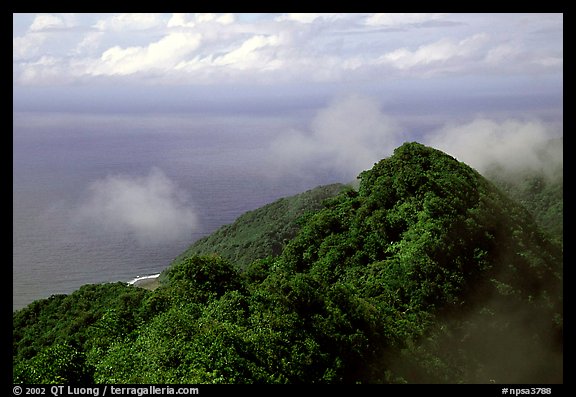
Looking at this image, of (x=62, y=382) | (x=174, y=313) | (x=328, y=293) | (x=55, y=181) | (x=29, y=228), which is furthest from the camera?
(x=55, y=181)

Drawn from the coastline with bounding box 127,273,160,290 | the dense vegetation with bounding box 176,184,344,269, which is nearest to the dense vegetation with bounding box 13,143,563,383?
the coastline with bounding box 127,273,160,290

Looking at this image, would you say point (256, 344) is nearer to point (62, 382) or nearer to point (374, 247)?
point (62, 382)

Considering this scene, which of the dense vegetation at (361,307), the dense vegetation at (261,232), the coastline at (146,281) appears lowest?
the dense vegetation at (361,307)

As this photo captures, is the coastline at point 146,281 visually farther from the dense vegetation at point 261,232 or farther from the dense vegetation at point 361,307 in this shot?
the dense vegetation at point 361,307

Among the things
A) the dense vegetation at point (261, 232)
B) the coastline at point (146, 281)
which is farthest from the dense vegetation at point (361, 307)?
the dense vegetation at point (261, 232)

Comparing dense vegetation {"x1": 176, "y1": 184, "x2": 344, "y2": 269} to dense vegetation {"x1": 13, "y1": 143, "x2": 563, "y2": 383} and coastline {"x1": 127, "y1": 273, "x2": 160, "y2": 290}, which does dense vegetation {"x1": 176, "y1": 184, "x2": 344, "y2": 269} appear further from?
dense vegetation {"x1": 13, "y1": 143, "x2": 563, "y2": 383}

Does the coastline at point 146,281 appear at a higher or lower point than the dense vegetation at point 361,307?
higher
